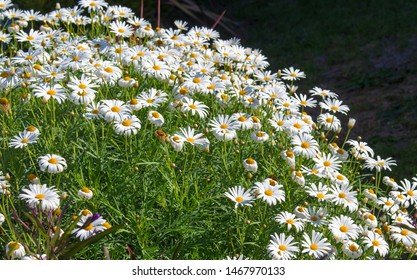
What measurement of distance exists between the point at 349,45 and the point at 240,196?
6.01 meters

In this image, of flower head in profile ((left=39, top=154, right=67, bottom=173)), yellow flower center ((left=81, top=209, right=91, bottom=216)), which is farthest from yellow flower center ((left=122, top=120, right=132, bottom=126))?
yellow flower center ((left=81, top=209, right=91, bottom=216))

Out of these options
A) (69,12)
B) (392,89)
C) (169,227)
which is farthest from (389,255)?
(392,89)

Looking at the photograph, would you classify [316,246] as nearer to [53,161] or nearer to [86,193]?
[86,193]

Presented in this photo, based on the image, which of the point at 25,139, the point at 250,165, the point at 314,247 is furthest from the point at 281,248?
the point at 25,139

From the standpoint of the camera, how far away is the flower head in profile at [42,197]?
2920 mm

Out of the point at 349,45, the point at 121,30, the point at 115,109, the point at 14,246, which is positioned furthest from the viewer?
the point at 349,45

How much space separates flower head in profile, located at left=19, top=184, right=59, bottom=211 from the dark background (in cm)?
355

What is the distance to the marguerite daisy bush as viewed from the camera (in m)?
3.08

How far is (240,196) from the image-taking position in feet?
10.3

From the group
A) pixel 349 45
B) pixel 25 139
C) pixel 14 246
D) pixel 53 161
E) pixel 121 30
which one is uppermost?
pixel 349 45

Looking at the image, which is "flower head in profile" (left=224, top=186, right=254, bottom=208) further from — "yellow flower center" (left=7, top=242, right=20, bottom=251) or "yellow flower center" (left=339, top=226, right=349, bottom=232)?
"yellow flower center" (left=7, top=242, right=20, bottom=251)

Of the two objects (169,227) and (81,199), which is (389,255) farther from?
(81,199)

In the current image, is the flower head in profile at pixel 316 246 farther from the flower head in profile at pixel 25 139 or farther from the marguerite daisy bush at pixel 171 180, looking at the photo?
the flower head in profile at pixel 25 139

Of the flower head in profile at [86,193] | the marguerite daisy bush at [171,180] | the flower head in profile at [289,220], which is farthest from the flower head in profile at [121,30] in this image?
the flower head in profile at [289,220]
